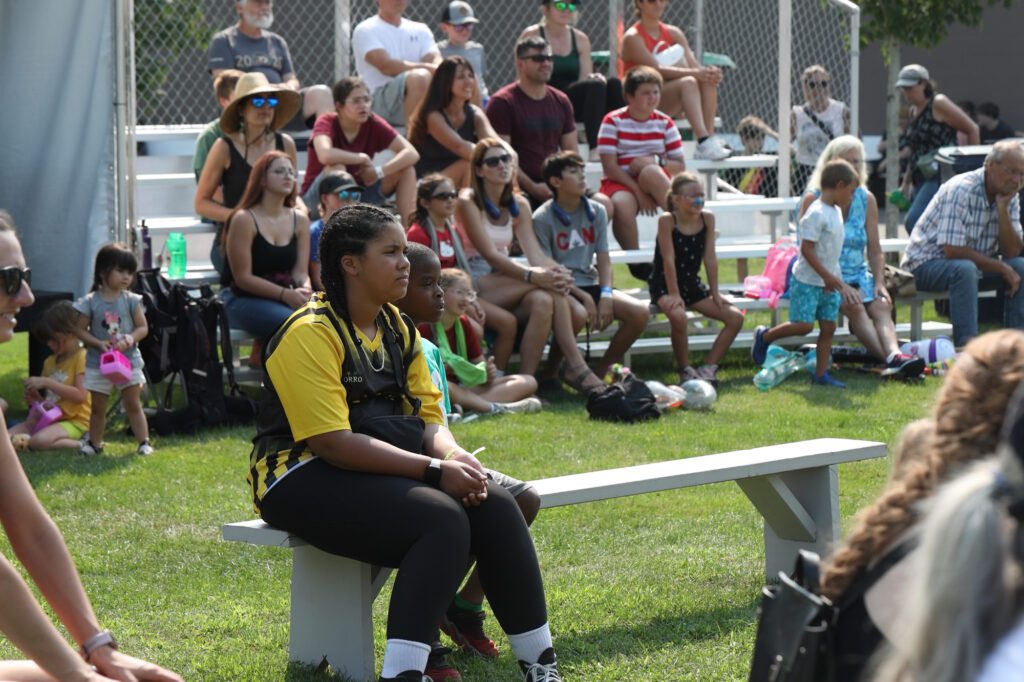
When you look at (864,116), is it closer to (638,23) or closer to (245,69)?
(638,23)

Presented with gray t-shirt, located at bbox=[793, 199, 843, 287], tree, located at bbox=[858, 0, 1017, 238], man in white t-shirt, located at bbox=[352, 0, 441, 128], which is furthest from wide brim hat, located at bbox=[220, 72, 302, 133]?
tree, located at bbox=[858, 0, 1017, 238]

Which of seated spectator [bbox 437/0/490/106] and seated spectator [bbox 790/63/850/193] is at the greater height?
seated spectator [bbox 437/0/490/106]

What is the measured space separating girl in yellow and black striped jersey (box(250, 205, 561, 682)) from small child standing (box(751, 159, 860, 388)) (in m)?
5.47

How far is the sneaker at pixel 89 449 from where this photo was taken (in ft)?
23.6

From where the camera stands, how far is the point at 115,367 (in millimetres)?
7219

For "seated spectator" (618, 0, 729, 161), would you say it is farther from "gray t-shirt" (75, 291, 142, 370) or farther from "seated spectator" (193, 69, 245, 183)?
"gray t-shirt" (75, 291, 142, 370)

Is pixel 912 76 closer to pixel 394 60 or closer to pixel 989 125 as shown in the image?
pixel 989 125

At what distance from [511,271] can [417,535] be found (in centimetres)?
507

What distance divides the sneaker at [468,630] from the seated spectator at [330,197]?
14.3ft

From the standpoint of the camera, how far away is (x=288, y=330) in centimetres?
395

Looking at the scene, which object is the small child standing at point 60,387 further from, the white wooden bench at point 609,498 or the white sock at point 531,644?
the white sock at point 531,644

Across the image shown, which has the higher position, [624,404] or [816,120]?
[816,120]

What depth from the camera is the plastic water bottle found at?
8.91 metres

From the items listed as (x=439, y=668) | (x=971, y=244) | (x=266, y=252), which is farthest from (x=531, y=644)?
(x=971, y=244)
